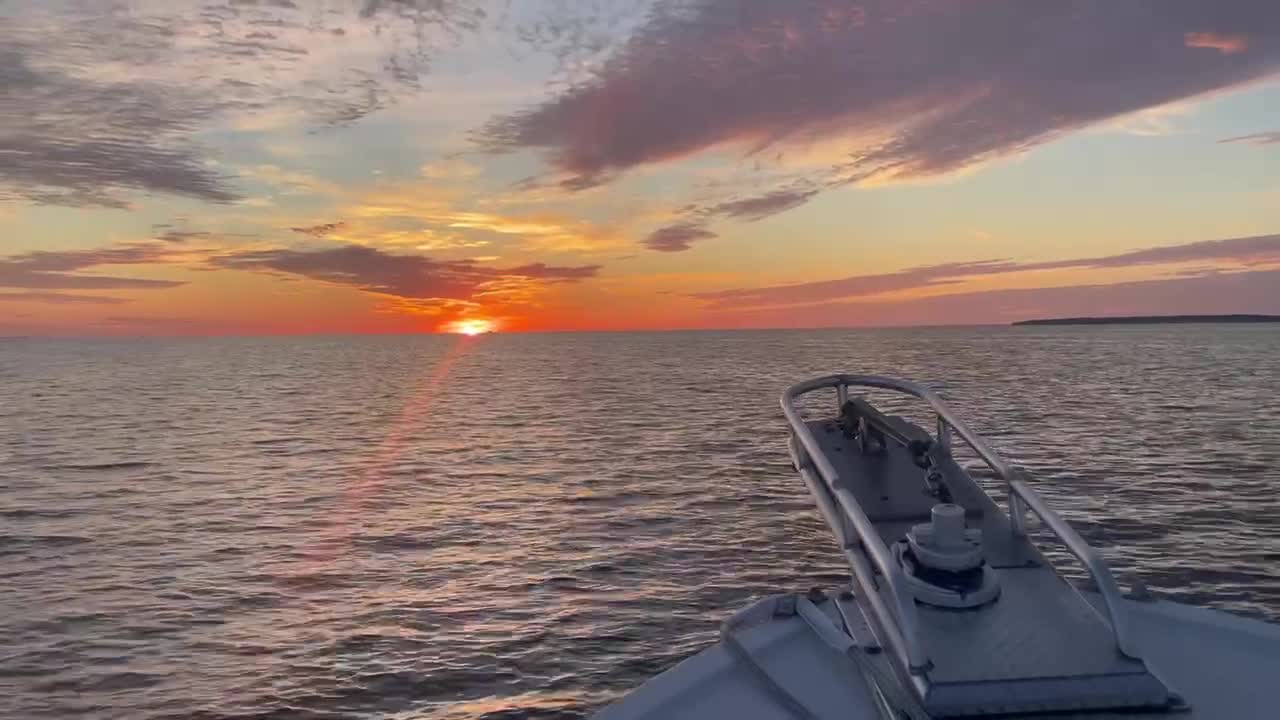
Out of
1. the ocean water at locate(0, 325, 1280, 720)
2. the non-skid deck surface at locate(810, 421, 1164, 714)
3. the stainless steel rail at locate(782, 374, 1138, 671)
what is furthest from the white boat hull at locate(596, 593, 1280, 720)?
the ocean water at locate(0, 325, 1280, 720)

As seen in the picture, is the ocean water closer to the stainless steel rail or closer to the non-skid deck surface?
the stainless steel rail

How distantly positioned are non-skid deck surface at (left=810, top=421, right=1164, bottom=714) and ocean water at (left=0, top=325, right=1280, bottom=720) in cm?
706

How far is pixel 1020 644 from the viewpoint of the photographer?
7.58 m

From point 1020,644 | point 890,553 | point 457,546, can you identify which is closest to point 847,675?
point 890,553

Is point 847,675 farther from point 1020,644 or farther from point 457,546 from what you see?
point 457,546

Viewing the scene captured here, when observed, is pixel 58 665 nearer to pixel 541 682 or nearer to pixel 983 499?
pixel 541 682

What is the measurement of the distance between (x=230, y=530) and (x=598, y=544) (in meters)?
12.2

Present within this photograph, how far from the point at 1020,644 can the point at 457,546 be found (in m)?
18.4

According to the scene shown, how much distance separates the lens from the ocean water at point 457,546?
1504 cm

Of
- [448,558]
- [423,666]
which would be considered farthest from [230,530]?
[423,666]

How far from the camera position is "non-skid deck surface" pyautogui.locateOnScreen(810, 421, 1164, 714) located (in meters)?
6.88

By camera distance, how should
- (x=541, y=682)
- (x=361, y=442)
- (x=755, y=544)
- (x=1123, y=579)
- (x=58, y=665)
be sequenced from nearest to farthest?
1. (x=541, y=682)
2. (x=58, y=665)
3. (x=1123, y=579)
4. (x=755, y=544)
5. (x=361, y=442)

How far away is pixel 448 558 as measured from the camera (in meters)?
22.4

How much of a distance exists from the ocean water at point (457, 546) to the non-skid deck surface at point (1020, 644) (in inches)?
278
